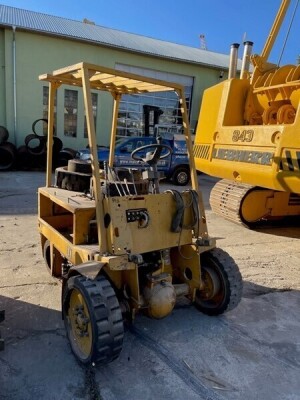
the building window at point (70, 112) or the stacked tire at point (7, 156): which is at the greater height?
the building window at point (70, 112)

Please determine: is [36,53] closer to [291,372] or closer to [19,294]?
[19,294]

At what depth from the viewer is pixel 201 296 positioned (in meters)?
3.61

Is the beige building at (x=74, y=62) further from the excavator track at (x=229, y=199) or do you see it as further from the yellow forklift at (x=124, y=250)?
the yellow forklift at (x=124, y=250)

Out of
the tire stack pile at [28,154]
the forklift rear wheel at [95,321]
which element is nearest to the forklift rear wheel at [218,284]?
the forklift rear wheel at [95,321]

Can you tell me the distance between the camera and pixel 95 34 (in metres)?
Answer: 16.9

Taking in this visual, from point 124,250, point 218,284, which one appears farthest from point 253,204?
point 124,250

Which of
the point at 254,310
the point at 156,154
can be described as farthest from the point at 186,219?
the point at 254,310

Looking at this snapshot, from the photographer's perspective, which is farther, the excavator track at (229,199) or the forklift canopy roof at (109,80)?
the excavator track at (229,199)

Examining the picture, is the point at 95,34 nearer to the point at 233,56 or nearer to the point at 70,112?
the point at 70,112

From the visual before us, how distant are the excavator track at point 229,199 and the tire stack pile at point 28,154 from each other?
26.3 ft

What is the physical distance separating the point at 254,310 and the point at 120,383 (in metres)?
1.80

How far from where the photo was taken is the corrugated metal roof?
49.6ft

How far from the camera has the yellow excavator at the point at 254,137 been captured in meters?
4.66

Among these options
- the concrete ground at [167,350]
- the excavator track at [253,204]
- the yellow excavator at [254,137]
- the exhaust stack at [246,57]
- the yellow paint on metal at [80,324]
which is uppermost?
the exhaust stack at [246,57]
